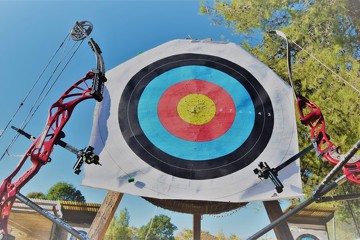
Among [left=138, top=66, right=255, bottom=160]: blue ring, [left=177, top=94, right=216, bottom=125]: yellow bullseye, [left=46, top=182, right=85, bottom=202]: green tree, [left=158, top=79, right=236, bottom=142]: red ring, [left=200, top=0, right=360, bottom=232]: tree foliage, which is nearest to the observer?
[left=138, top=66, right=255, bottom=160]: blue ring

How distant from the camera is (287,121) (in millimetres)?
4277

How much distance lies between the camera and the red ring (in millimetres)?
4340

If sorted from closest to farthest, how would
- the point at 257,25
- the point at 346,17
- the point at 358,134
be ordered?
the point at 358,134
the point at 346,17
the point at 257,25

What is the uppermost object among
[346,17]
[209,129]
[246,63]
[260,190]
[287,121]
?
[346,17]

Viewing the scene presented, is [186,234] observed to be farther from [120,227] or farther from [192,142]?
[192,142]

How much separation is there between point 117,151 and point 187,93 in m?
1.32

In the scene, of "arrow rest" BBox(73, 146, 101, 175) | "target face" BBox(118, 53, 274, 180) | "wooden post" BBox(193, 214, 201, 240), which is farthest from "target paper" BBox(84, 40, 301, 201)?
"wooden post" BBox(193, 214, 201, 240)

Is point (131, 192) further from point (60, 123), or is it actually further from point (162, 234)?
point (162, 234)

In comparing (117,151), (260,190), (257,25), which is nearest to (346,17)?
(257,25)

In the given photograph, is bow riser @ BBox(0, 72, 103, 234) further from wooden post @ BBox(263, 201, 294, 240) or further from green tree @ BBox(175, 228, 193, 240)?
green tree @ BBox(175, 228, 193, 240)

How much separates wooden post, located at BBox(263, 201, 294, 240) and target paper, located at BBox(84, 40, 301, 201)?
0.21 m

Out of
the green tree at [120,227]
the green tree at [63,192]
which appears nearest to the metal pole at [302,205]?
the green tree at [120,227]

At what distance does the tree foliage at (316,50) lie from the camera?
5.97 m

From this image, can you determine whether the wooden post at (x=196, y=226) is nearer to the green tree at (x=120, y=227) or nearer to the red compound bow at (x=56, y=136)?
the red compound bow at (x=56, y=136)
